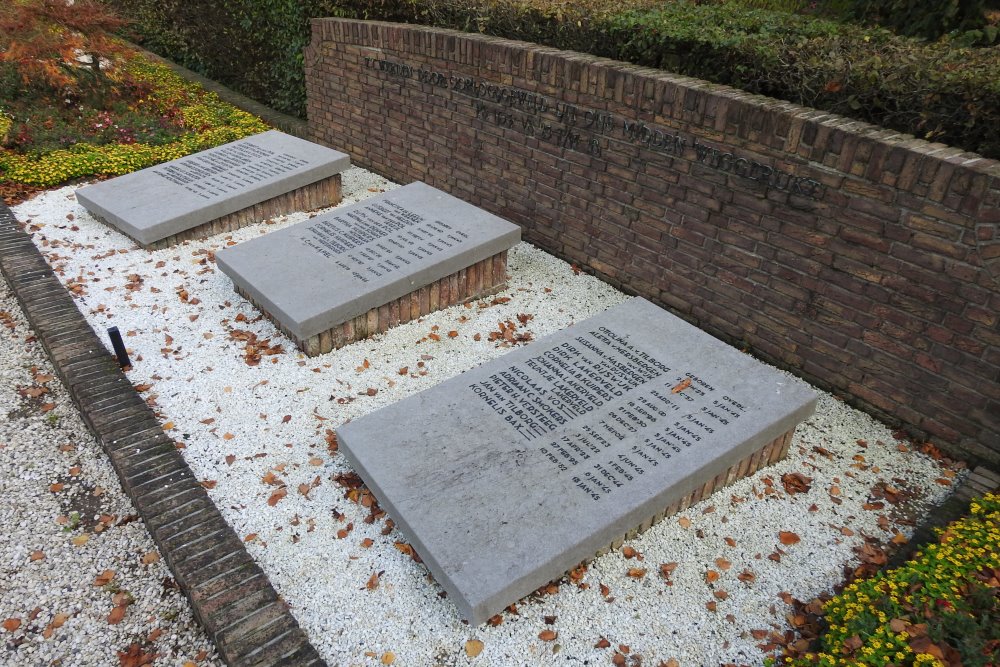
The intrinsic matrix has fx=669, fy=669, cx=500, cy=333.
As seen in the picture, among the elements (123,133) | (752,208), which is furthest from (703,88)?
(123,133)

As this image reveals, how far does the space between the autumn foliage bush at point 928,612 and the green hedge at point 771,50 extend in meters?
2.46


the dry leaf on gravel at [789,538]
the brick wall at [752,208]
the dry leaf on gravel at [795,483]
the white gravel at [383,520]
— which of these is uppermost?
the brick wall at [752,208]

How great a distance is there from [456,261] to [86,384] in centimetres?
296

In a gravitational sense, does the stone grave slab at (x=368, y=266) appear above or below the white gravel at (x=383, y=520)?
above

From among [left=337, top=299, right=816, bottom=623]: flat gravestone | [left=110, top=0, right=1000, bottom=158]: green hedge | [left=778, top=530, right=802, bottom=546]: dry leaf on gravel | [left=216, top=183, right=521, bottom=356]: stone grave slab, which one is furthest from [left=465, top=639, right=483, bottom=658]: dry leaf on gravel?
[left=110, top=0, right=1000, bottom=158]: green hedge

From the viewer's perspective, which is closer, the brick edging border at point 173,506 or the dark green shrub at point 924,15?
the brick edging border at point 173,506

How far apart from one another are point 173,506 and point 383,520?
1238 mm

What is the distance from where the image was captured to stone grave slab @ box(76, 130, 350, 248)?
6.86 m

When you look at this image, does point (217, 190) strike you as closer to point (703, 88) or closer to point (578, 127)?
point (578, 127)

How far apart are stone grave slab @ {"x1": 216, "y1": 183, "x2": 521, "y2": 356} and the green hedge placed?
1947mm

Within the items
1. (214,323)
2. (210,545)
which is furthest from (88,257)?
(210,545)

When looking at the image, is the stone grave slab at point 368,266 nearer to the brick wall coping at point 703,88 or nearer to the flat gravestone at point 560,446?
the flat gravestone at point 560,446

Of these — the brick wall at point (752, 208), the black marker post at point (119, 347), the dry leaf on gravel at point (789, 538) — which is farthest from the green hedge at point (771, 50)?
the black marker post at point (119, 347)

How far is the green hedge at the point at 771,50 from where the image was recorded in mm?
4277
